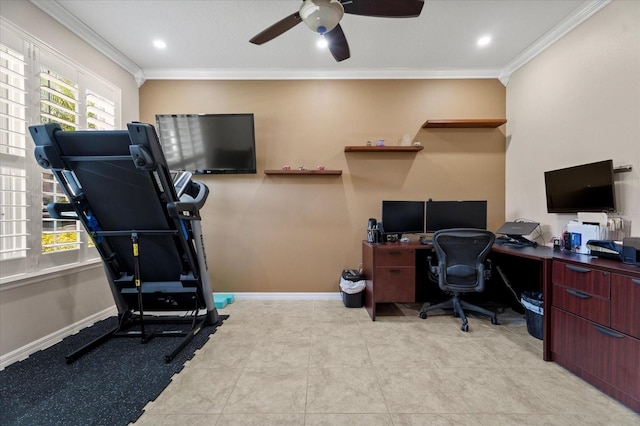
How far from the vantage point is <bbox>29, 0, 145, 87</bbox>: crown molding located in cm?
218

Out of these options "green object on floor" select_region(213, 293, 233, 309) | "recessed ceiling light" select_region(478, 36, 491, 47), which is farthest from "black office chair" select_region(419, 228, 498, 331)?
"green object on floor" select_region(213, 293, 233, 309)

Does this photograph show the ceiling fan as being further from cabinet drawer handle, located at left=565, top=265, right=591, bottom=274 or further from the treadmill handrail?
cabinet drawer handle, located at left=565, top=265, right=591, bottom=274

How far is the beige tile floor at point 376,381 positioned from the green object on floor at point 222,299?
1.77 ft

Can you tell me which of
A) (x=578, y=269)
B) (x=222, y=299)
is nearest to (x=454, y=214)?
(x=578, y=269)

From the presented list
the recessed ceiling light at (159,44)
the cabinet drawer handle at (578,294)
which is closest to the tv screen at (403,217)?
the cabinet drawer handle at (578,294)

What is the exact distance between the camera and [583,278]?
169cm

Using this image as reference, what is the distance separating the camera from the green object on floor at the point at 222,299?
118 inches

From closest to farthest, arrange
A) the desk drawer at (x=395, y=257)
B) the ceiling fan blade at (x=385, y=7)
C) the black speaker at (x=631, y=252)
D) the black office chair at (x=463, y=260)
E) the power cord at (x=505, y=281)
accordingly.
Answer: the black speaker at (x=631, y=252)
the ceiling fan blade at (x=385, y=7)
the black office chair at (x=463, y=260)
the desk drawer at (x=395, y=257)
the power cord at (x=505, y=281)

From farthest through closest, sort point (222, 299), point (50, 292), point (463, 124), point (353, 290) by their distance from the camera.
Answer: point (463, 124) → point (222, 299) → point (353, 290) → point (50, 292)

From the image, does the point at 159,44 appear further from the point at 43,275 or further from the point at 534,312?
the point at 534,312

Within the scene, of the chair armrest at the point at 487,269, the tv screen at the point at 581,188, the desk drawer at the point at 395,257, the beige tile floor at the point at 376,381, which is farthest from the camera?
the desk drawer at the point at 395,257

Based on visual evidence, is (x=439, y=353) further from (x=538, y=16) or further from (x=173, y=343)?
(x=538, y=16)

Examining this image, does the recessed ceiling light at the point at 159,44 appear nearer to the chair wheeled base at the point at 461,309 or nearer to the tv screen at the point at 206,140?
the tv screen at the point at 206,140

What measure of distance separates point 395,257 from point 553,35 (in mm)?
2850
